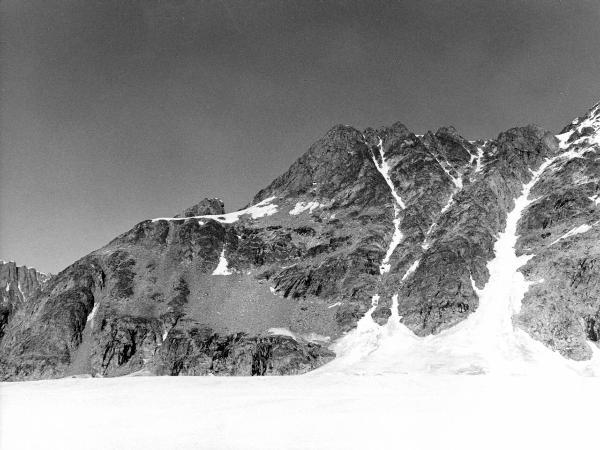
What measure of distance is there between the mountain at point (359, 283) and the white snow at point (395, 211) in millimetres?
503

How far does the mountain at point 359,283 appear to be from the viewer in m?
76.6

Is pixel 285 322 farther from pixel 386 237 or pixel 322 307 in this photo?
pixel 386 237

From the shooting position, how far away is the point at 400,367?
232 ft

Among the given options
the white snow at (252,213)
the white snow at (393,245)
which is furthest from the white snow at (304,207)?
the white snow at (393,245)

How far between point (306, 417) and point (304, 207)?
126 metres

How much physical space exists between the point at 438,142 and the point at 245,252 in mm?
84732

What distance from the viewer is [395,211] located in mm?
125688

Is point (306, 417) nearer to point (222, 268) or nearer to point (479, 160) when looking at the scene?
point (222, 268)

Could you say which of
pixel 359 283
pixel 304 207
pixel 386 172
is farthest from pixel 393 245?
pixel 386 172

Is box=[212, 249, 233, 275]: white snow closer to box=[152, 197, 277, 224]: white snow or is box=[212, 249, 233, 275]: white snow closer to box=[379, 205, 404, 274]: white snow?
box=[152, 197, 277, 224]: white snow

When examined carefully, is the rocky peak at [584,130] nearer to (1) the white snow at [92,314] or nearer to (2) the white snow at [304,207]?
(2) the white snow at [304,207]

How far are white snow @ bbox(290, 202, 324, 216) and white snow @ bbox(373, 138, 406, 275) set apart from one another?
23.3 meters

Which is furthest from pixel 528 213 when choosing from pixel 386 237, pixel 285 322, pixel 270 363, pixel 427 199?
pixel 270 363

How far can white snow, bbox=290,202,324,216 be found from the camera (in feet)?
453
